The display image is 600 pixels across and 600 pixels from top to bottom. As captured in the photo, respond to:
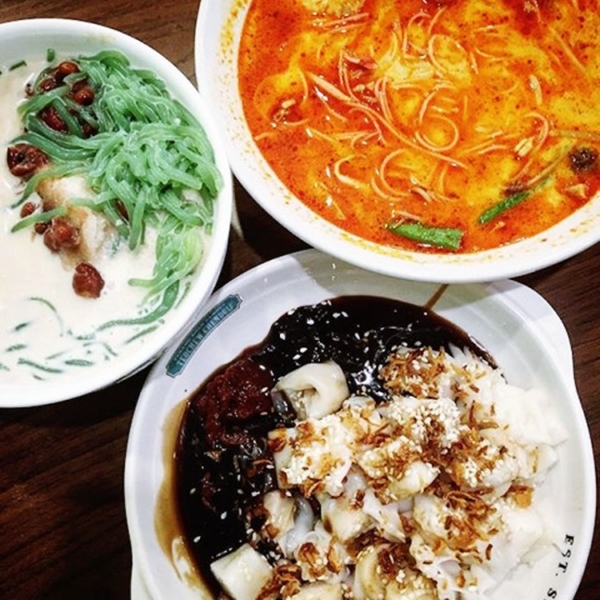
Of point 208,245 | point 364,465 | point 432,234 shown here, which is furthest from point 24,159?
point 364,465

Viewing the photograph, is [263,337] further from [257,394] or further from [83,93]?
[83,93]

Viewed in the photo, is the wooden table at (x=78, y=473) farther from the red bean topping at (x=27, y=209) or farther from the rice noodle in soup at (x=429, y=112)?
Result: the red bean topping at (x=27, y=209)

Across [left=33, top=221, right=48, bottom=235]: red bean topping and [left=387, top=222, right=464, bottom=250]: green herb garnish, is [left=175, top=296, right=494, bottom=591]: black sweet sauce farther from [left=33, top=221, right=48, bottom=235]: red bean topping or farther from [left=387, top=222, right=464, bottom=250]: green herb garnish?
[left=33, top=221, right=48, bottom=235]: red bean topping

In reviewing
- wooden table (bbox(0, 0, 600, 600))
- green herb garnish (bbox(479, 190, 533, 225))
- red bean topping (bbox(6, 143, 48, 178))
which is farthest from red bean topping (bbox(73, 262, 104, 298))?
green herb garnish (bbox(479, 190, 533, 225))

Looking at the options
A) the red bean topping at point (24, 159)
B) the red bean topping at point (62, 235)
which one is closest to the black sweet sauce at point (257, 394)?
the red bean topping at point (62, 235)

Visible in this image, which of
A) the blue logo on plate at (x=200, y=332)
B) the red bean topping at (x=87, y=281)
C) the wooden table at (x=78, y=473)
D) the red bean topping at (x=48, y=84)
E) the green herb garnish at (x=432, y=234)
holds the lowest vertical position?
the wooden table at (x=78, y=473)
